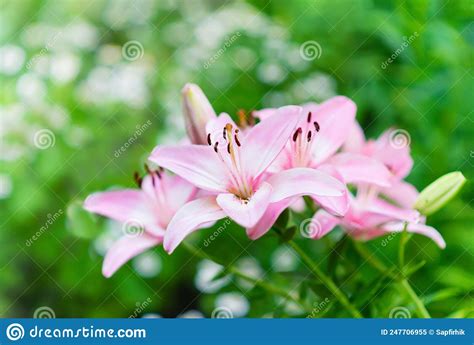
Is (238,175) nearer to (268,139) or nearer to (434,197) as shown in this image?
(268,139)

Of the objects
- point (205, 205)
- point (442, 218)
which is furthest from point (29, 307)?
point (442, 218)

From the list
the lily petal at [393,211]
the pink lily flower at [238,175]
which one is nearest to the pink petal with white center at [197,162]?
the pink lily flower at [238,175]

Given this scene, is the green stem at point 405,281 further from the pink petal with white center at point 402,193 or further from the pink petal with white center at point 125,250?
the pink petal with white center at point 125,250

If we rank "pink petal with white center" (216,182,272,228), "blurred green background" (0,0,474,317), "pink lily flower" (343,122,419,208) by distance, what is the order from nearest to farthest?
1. "pink petal with white center" (216,182,272,228)
2. "pink lily flower" (343,122,419,208)
3. "blurred green background" (0,0,474,317)

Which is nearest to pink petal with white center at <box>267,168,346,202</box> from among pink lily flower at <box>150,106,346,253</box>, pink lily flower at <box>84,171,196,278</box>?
pink lily flower at <box>150,106,346,253</box>

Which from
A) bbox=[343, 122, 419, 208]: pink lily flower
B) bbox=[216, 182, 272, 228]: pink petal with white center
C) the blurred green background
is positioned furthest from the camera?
the blurred green background

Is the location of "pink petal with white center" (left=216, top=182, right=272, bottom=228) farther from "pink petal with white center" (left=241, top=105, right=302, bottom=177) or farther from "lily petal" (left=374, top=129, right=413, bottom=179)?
"lily petal" (left=374, top=129, right=413, bottom=179)

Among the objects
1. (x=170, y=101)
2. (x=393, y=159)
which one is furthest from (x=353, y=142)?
(x=170, y=101)
